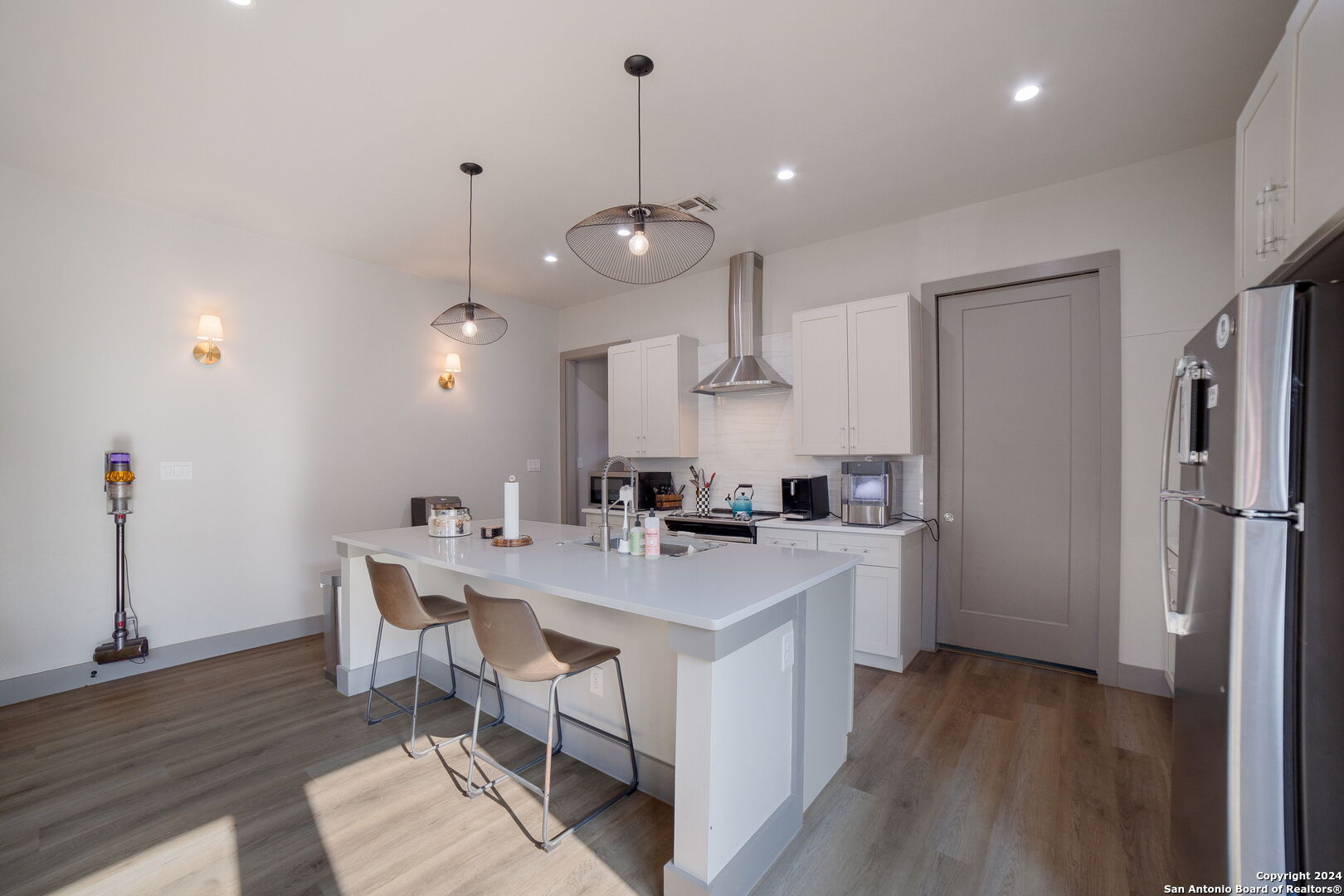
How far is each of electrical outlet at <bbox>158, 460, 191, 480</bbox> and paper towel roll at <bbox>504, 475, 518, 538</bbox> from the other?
2575 mm

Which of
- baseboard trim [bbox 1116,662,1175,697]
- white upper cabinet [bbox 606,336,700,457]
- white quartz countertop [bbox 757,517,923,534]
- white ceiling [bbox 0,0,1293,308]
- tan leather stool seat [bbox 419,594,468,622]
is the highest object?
white ceiling [bbox 0,0,1293,308]

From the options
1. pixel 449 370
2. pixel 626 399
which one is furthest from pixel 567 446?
pixel 449 370

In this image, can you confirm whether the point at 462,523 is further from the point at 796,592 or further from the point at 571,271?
the point at 571,271

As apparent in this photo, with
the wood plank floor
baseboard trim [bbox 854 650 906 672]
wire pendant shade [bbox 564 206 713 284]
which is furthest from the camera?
baseboard trim [bbox 854 650 906 672]

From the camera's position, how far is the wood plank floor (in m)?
1.76

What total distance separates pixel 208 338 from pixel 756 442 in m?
3.94

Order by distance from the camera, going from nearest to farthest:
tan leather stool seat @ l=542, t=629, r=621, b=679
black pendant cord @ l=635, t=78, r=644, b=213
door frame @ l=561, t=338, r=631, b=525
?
tan leather stool seat @ l=542, t=629, r=621, b=679
black pendant cord @ l=635, t=78, r=644, b=213
door frame @ l=561, t=338, r=631, b=525

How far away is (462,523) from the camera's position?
3012 mm

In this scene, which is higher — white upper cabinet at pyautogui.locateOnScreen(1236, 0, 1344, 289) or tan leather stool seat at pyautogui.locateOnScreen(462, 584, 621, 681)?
white upper cabinet at pyautogui.locateOnScreen(1236, 0, 1344, 289)

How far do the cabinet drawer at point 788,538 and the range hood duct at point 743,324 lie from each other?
1159 millimetres

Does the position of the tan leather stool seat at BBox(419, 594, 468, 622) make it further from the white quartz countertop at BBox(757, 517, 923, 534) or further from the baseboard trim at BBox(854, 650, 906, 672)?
the baseboard trim at BBox(854, 650, 906, 672)

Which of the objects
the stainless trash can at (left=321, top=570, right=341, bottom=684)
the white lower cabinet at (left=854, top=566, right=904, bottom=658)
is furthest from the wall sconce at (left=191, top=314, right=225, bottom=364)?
the white lower cabinet at (left=854, top=566, right=904, bottom=658)

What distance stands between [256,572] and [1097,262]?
576 cm

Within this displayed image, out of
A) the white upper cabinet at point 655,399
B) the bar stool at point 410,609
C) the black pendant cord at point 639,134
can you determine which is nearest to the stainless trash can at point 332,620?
the bar stool at point 410,609
